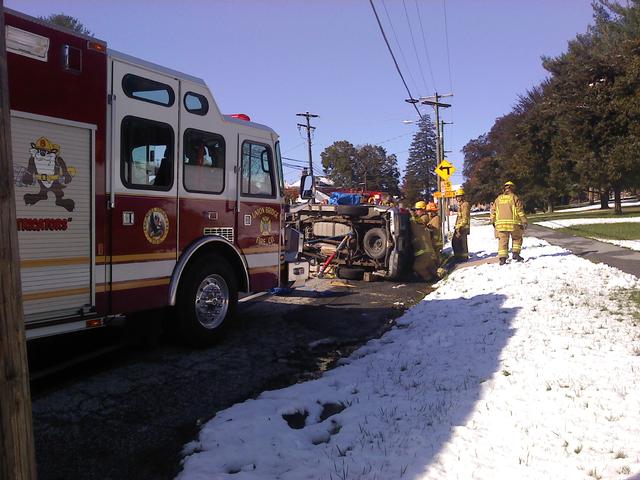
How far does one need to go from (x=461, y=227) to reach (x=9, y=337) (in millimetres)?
13509

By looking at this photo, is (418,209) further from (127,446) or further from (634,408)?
(127,446)

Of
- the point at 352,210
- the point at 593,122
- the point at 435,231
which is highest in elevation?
the point at 593,122

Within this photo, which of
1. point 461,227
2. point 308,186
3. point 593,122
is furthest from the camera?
point 593,122

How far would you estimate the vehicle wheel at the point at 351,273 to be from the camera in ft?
41.3

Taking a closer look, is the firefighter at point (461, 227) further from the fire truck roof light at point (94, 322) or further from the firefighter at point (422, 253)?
the fire truck roof light at point (94, 322)

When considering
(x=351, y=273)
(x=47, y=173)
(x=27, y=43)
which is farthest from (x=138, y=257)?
(x=351, y=273)

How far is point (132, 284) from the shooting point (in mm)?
5445

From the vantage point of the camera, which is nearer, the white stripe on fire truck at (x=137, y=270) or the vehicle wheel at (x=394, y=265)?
the white stripe on fire truck at (x=137, y=270)

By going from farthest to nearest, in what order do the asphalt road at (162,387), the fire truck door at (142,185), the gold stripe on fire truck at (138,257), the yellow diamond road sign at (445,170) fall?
1. the yellow diamond road sign at (445,170)
2. the fire truck door at (142,185)
3. the gold stripe on fire truck at (138,257)
4. the asphalt road at (162,387)

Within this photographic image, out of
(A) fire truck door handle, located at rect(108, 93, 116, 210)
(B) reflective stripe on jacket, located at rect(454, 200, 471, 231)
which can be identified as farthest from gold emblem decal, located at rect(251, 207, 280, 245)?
(B) reflective stripe on jacket, located at rect(454, 200, 471, 231)

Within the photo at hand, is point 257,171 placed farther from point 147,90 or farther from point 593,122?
point 593,122

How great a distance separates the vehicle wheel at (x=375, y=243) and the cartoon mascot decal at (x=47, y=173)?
8431 mm

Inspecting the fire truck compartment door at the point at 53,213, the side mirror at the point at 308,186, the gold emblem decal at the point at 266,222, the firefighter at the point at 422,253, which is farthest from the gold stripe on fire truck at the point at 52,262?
the firefighter at the point at 422,253

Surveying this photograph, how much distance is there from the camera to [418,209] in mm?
14883
